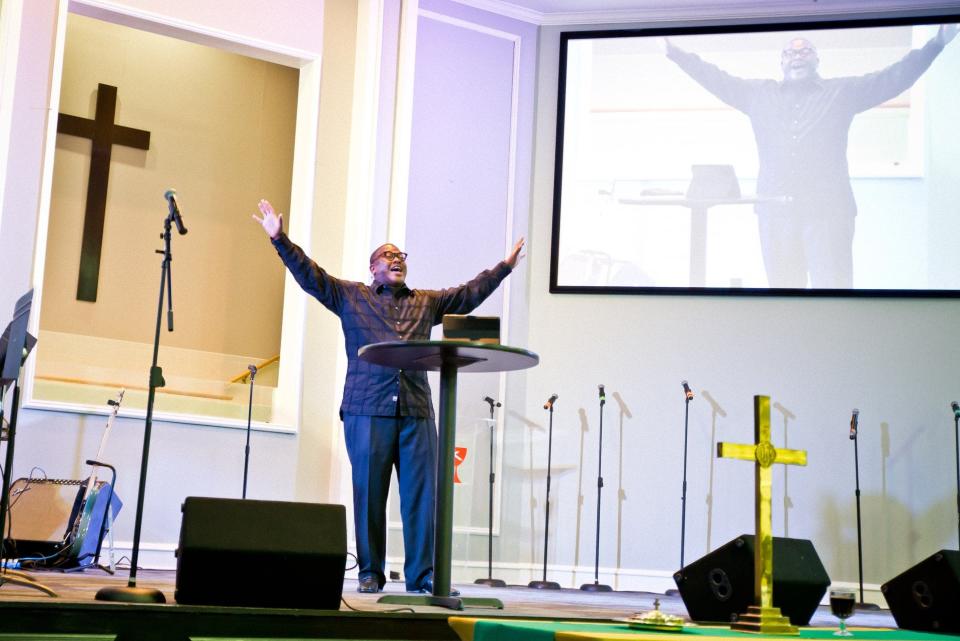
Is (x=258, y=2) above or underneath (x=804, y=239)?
above

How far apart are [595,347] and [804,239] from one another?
1.59 metres

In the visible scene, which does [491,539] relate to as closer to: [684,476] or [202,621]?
[684,476]

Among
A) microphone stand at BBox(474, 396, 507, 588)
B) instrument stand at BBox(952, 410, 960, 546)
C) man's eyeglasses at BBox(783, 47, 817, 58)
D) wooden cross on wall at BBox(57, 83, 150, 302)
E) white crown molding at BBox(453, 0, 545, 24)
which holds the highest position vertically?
white crown molding at BBox(453, 0, 545, 24)

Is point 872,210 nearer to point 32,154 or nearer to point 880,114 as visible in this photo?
point 880,114

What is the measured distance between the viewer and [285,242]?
16.3 ft

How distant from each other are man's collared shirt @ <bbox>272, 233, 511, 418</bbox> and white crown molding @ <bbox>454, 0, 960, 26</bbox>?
3.01 metres

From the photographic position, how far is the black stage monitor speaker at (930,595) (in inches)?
132

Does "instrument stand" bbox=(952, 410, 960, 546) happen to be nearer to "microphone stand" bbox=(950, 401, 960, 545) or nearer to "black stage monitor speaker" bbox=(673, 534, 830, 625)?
"microphone stand" bbox=(950, 401, 960, 545)

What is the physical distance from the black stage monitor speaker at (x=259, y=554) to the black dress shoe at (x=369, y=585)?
153 centimetres

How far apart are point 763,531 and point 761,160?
5.33 metres

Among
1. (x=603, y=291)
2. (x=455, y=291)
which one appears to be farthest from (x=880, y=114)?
(x=455, y=291)

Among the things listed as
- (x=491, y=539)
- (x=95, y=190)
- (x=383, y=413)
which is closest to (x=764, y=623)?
(x=383, y=413)

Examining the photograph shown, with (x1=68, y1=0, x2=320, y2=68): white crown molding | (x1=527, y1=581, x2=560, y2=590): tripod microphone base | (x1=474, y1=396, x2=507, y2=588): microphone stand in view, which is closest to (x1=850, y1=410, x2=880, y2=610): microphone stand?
(x1=527, y1=581, x2=560, y2=590): tripod microphone base

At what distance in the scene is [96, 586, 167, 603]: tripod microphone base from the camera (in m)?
2.81
